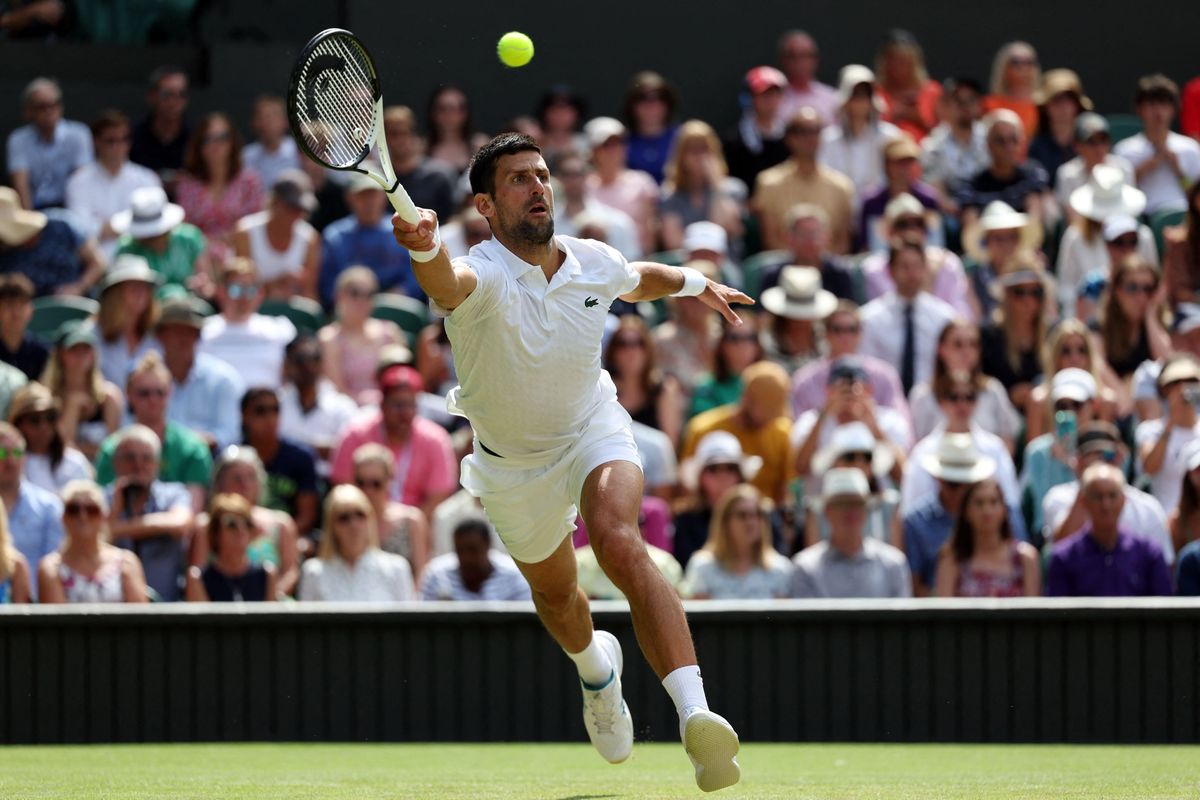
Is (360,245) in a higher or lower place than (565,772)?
higher

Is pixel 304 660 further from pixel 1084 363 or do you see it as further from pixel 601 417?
pixel 1084 363

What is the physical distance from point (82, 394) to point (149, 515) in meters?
1.12

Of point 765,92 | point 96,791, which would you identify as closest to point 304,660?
point 96,791

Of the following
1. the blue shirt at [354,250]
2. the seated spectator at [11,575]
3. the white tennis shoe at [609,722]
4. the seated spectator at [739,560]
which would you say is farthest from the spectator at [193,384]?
the white tennis shoe at [609,722]

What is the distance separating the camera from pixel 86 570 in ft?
30.6

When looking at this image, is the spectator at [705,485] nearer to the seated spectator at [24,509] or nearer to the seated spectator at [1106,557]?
the seated spectator at [1106,557]

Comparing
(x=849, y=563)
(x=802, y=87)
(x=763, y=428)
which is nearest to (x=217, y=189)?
(x=802, y=87)

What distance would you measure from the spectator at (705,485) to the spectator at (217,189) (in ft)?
13.1

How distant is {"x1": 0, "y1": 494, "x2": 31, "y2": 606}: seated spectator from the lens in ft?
30.2

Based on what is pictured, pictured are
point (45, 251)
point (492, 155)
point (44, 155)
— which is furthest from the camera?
point (44, 155)

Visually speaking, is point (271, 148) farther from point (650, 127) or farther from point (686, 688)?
point (686, 688)

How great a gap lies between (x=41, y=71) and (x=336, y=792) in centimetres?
939

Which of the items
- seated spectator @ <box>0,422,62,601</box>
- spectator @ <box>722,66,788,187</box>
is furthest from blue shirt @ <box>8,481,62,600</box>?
spectator @ <box>722,66,788,187</box>

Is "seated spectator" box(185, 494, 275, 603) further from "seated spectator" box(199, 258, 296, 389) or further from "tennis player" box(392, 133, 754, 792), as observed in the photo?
"tennis player" box(392, 133, 754, 792)
